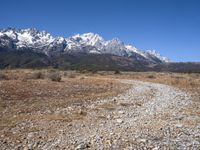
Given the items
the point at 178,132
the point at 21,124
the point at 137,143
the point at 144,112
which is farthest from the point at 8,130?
the point at 144,112

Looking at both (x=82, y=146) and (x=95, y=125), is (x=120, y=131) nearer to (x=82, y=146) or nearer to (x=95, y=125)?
(x=95, y=125)

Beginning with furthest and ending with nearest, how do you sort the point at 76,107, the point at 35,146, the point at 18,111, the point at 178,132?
the point at 76,107, the point at 18,111, the point at 178,132, the point at 35,146

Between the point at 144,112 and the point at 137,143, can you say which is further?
the point at 144,112

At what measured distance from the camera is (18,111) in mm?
20875

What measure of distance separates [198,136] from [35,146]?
7.26 meters

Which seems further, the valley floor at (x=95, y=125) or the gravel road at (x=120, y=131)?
the valley floor at (x=95, y=125)

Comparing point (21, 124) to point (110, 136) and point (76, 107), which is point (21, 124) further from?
point (76, 107)

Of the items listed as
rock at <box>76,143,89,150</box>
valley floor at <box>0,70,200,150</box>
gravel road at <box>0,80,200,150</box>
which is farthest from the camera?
valley floor at <box>0,70,200,150</box>

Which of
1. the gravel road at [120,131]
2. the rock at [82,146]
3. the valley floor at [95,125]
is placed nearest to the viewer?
the rock at [82,146]

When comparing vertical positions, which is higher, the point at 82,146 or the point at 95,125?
the point at 95,125

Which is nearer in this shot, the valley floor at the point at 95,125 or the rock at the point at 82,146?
the rock at the point at 82,146

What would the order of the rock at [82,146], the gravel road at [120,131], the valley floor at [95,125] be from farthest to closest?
the valley floor at [95,125] < the gravel road at [120,131] < the rock at [82,146]

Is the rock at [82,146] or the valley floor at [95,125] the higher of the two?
the valley floor at [95,125]

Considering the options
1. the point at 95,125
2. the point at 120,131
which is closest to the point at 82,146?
the point at 120,131
